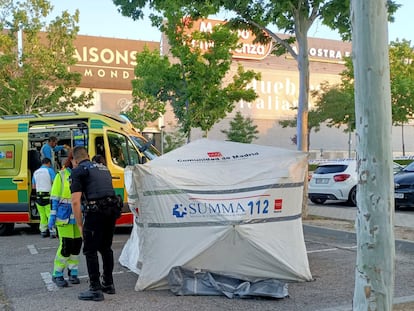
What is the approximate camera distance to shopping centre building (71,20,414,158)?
5147 centimetres

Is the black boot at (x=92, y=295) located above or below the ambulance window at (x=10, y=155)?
below

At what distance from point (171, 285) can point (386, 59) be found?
349 centimetres

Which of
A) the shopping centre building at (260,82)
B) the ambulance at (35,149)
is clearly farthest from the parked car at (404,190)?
the shopping centre building at (260,82)

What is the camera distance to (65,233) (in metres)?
6.37

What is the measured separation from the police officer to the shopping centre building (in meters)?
44.1

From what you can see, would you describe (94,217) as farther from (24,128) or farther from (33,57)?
(33,57)

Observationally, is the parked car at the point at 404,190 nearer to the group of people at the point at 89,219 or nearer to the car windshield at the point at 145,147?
the car windshield at the point at 145,147

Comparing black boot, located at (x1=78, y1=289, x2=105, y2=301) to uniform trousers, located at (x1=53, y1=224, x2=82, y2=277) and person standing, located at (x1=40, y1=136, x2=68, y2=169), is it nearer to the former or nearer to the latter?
uniform trousers, located at (x1=53, y1=224, x2=82, y2=277)

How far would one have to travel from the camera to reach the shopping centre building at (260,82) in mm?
51469

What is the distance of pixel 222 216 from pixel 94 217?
1.46 meters

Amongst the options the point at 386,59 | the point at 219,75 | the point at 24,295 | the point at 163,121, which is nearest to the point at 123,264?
the point at 24,295

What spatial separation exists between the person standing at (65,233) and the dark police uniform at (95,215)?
58 cm

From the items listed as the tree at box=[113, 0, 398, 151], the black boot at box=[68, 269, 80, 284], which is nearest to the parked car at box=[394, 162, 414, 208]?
the tree at box=[113, 0, 398, 151]

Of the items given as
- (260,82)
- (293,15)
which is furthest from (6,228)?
(260,82)
